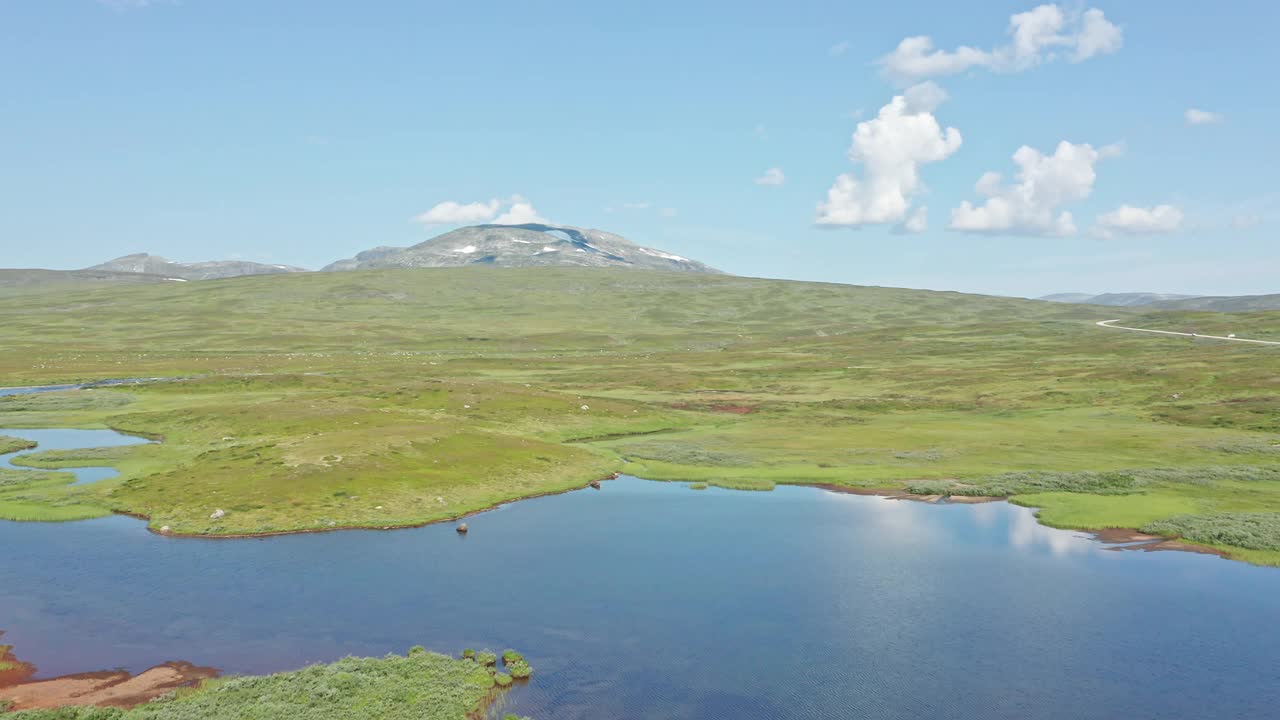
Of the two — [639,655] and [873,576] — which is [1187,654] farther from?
[639,655]

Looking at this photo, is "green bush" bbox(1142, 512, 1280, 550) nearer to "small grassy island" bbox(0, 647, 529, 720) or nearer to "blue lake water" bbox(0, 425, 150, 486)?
"small grassy island" bbox(0, 647, 529, 720)

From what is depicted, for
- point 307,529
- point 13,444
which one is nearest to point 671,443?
point 307,529

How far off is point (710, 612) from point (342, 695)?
694 inches

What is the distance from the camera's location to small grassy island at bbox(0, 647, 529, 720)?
29.5 m

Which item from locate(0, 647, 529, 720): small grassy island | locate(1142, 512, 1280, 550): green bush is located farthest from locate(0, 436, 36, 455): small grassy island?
locate(1142, 512, 1280, 550): green bush

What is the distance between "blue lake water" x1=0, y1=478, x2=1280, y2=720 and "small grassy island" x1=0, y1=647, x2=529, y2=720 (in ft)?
6.19

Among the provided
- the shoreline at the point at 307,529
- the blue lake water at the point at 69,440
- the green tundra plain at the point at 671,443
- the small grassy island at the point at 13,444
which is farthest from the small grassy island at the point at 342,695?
the small grassy island at the point at 13,444

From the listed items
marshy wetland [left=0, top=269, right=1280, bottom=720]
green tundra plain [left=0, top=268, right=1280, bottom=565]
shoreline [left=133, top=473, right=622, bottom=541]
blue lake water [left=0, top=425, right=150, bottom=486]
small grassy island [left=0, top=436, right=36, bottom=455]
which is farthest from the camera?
small grassy island [left=0, top=436, right=36, bottom=455]

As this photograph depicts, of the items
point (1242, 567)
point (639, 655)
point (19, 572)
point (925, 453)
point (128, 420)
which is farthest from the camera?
point (128, 420)

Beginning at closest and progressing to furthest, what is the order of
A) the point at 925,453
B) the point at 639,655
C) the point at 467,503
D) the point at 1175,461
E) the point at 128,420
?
the point at 639,655
the point at 467,503
the point at 1175,461
the point at 925,453
the point at 128,420

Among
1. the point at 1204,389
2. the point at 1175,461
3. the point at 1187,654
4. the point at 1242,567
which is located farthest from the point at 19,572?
the point at 1204,389

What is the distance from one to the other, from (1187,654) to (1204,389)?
101 m

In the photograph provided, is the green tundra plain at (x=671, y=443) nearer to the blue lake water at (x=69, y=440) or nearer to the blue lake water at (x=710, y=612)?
the blue lake water at (x=69, y=440)

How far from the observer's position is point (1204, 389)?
118438 mm
